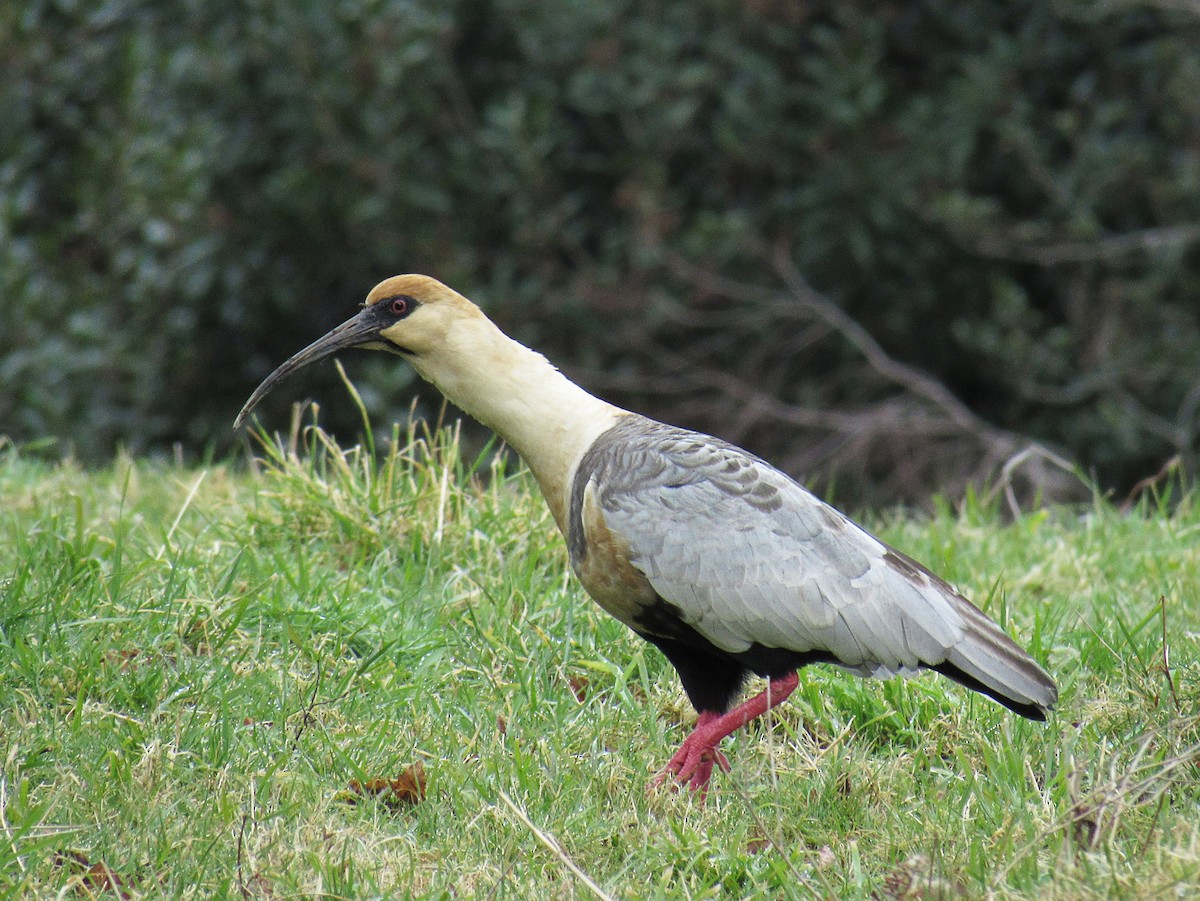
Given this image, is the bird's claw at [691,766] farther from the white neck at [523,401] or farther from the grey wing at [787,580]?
the white neck at [523,401]

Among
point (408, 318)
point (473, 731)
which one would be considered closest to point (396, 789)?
point (473, 731)

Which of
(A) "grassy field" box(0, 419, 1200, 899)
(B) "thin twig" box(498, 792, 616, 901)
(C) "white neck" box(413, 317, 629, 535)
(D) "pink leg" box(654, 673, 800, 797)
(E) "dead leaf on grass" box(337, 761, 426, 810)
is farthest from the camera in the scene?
(C) "white neck" box(413, 317, 629, 535)

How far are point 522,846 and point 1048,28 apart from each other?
22.8ft

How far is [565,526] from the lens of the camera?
3902 millimetres

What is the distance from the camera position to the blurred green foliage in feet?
26.6

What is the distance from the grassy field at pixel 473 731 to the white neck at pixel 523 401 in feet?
1.69

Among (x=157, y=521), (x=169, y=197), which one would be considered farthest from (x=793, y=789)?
(x=169, y=197)

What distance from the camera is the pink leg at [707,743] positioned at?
359cm

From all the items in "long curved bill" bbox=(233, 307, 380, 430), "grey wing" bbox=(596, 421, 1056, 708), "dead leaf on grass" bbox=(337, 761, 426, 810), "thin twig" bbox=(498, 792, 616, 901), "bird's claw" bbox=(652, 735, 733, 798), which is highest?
"long curved bill" bbox=(233, 307, 380, 430)

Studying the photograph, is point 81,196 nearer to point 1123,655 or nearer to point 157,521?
point 157,521

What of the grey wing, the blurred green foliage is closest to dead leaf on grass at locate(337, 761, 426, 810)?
the grey wing

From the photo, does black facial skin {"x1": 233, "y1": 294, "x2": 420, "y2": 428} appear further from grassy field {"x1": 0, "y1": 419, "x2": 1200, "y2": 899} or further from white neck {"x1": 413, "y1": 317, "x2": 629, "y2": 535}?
grassy field {"x1": 0, "y1": 419, "x2": 1200, "y2": 899}

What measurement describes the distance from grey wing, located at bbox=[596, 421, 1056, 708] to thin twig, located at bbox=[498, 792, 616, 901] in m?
0.67

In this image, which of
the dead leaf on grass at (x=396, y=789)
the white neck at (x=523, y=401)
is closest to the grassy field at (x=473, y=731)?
the dead leaf on grass at (x=396, y=789)
